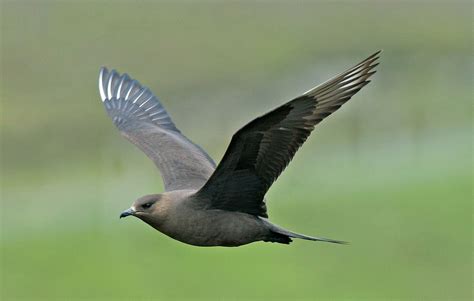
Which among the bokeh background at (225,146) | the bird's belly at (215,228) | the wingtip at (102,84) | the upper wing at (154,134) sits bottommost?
the bird's belly at (215,228)

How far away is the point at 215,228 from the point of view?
35.4 ft

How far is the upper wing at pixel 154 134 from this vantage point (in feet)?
39.2

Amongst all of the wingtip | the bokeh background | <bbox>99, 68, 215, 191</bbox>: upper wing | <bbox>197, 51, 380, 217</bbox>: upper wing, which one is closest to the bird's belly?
<bbox>197, 51, 380, 217</bbox>: upper wing

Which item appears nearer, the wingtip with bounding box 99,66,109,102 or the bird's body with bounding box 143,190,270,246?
the bird's body with bounding box 143,190,270,246

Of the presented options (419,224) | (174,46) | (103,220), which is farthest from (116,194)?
(174,46)

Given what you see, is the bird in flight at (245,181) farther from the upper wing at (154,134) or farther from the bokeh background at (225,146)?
the bokeh background at (225,146)

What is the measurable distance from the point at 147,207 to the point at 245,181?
0.81 metres

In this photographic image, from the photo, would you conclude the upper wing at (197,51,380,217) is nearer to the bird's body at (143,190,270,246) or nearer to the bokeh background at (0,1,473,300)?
the bird's body at (143,190,270,246)

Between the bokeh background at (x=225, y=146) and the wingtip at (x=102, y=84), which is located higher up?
the bokeh background at (x=225, y=146)

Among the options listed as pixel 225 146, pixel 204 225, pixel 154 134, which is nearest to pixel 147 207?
pixel 204 225

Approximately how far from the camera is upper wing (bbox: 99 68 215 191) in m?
12.0

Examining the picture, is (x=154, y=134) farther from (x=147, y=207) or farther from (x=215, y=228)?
(x=215, y=228)

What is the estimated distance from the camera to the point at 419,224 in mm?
28781

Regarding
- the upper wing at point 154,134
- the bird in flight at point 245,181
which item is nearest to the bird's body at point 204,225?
the bird in flight at point 245,181
